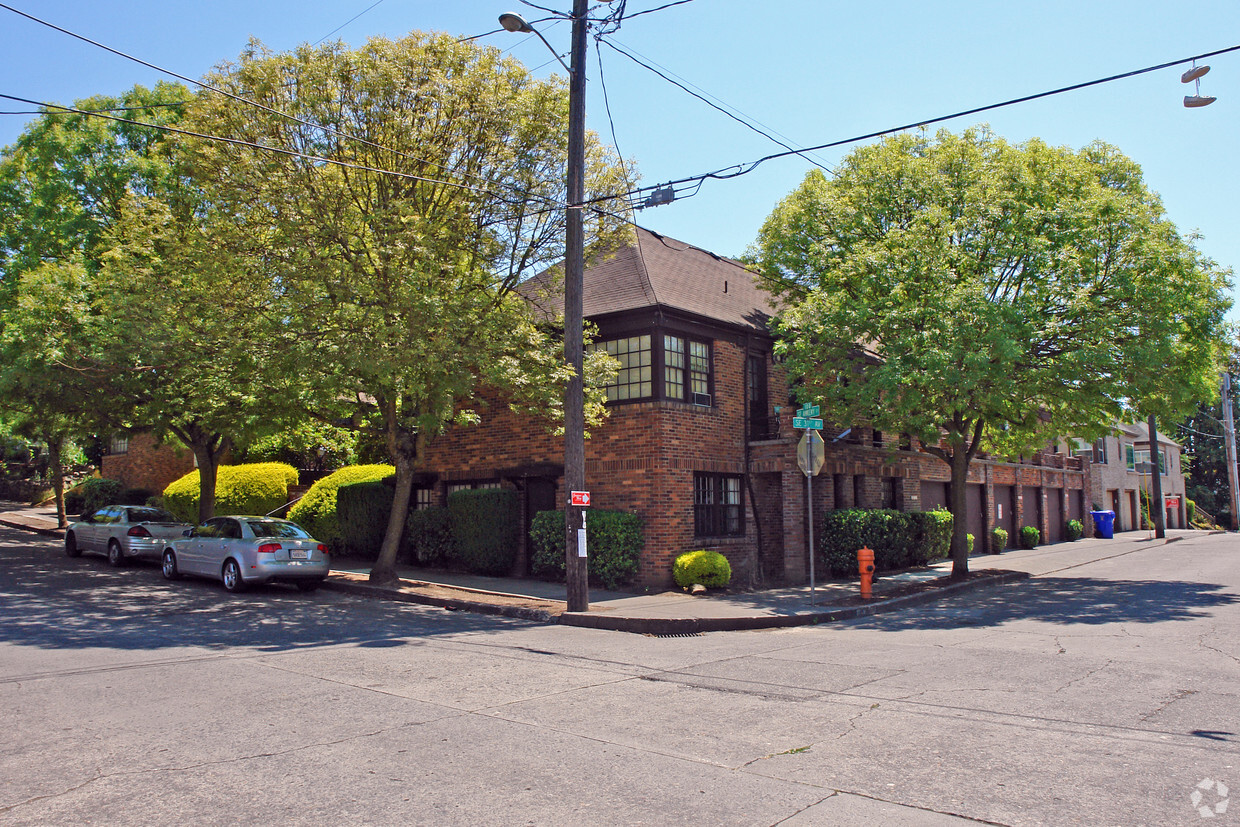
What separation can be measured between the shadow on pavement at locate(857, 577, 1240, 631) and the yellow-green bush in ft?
62.5

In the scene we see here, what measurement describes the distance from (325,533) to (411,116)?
12.2 meters

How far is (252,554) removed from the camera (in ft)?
52.6

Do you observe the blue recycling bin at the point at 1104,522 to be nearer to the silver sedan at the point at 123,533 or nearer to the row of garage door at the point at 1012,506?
the row of garage door at the point at 1012,506

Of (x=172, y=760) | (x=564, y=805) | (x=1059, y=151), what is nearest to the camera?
(x=564, y=805)

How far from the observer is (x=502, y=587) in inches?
674

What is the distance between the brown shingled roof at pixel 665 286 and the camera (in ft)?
61.2

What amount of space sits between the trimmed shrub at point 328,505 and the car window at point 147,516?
10.8 feet

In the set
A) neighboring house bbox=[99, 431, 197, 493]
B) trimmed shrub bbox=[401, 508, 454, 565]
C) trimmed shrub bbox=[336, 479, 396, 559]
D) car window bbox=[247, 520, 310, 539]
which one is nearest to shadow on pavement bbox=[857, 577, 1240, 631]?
trimmed shrub bbox=[401, 508, 454, 565]

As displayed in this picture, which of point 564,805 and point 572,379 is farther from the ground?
point 572,379

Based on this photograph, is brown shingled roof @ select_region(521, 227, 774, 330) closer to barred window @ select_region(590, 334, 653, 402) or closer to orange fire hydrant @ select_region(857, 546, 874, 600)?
barred window @ select_region(590, 334, 653, 402)

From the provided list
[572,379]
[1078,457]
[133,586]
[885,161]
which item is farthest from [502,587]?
[1078,457]

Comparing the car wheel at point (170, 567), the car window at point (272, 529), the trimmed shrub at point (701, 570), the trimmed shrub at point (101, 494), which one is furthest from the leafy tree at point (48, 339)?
the trimmed shrub at point (101, 494)

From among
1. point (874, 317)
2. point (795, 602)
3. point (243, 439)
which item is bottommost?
point (795, 602)

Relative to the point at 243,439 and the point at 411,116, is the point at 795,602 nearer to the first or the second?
the point at 411,116
